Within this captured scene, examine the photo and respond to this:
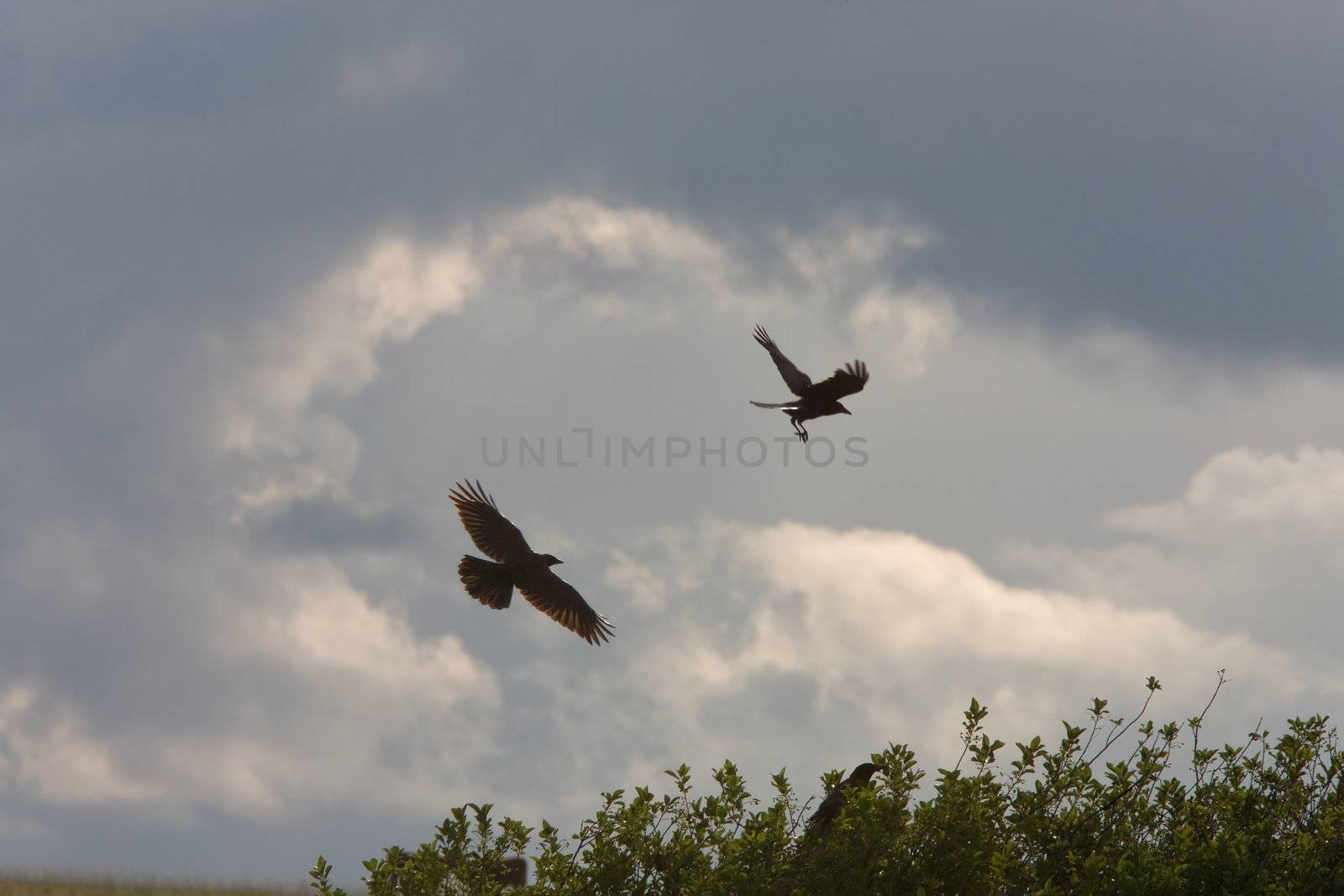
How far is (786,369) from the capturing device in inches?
500

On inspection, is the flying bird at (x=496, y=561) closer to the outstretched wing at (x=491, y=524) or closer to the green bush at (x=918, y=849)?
the outstretched wing at (x=491, y=524)

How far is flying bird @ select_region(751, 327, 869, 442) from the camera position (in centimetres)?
1126

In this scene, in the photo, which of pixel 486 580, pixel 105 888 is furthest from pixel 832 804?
pixel 105 888

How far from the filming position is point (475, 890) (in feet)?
26.2

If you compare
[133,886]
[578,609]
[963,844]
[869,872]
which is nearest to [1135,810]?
[963,844]

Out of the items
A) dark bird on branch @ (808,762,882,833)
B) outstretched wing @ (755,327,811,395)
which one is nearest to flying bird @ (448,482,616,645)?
outstretched wing @ (755,327,811,395)

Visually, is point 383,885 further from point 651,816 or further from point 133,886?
point 133,886

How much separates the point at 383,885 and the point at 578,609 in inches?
300

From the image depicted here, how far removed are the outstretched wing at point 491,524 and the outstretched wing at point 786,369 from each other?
3.91 metres

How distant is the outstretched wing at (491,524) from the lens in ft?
48.9

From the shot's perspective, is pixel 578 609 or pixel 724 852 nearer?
pixel 724 852

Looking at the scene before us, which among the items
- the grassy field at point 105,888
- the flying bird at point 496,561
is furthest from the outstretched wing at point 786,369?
the grassy field at point 105,888

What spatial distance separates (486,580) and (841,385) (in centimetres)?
555

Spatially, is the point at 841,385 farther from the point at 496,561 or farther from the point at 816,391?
the point at 496,561
